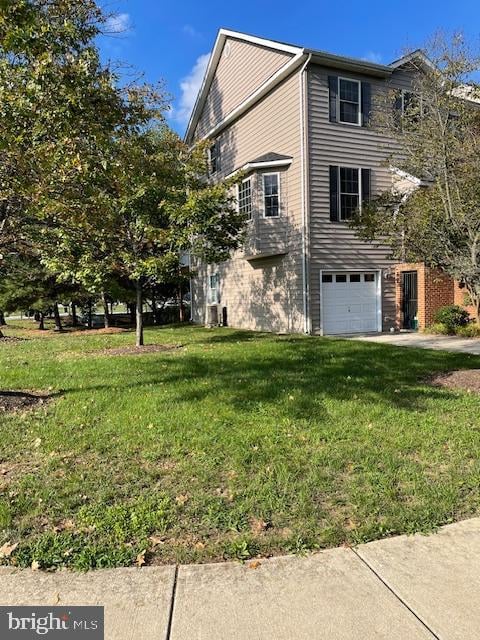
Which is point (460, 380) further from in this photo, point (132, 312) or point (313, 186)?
point (132, 312)

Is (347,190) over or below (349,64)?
below

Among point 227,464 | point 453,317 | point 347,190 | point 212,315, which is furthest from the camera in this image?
point 212,315

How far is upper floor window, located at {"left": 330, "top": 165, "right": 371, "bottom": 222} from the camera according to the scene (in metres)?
14.6

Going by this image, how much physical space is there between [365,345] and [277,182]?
6646mm

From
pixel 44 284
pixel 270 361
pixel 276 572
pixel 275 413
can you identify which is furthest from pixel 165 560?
pixel 44 284

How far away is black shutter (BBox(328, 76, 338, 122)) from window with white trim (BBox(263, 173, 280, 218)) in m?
2.47

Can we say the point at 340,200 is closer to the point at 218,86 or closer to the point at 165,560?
the point at 218,86

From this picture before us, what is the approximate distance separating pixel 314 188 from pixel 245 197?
2752 millimetres

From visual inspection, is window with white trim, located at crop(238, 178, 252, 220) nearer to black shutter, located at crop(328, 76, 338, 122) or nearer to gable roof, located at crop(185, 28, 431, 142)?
gable roof, located at crop(185, 28, 431, 142)

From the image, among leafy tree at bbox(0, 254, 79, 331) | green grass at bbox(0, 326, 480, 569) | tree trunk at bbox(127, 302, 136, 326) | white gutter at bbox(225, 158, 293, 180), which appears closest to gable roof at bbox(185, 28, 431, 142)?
white gutter at bbox(225, 158, 293, 180)

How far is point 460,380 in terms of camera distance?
23.2 feet

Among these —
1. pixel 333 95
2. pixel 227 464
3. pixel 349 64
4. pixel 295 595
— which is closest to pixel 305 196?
pixel 333 95

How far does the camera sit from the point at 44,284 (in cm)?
1959

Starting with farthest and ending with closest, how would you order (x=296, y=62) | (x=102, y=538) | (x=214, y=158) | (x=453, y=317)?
(x=214, y=158)
(x=296, y=62)
(x=453, y=317)
(x=102, y=538)
